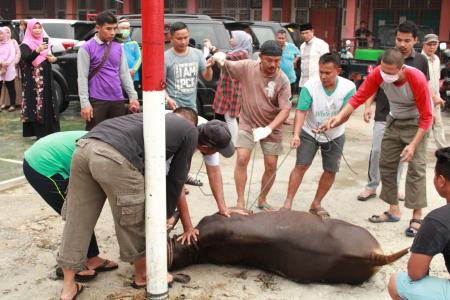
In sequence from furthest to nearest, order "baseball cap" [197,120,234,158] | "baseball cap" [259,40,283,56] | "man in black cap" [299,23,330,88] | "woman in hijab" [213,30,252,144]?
1. "man in black cap" [299,23,330,88]
2. "woman in hijab" [213,30,252,144]
3. "baseball cap" [259,40,283,56]
4. "baseball cap" [197,120,234,158]

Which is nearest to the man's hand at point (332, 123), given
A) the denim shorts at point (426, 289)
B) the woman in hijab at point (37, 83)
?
the denim shorts at point (426, 289)

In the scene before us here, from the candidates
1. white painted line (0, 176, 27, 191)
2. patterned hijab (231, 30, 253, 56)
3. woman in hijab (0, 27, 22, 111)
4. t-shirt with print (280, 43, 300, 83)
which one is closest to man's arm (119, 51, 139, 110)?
white painted line (0, 176, 27, 191)

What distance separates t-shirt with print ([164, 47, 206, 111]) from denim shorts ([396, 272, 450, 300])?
322cm

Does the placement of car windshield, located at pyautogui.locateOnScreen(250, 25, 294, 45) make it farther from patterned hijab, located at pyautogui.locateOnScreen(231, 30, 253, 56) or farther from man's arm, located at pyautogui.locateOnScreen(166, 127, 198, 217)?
man's arm, located at pyautogui.locateOnScreen(166, 127, 198, 217)

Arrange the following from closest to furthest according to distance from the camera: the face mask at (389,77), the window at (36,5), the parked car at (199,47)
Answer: the face mask at (389,77)
the parked car at (199,47)
the window at (36,5)

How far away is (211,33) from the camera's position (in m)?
8.88

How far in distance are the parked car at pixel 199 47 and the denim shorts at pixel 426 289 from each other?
591cm

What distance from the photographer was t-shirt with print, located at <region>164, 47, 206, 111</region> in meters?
5.33

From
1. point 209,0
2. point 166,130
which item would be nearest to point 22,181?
point 166,130

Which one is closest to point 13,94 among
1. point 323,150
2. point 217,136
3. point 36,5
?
point 323,150

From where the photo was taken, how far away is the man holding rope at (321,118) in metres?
4.57

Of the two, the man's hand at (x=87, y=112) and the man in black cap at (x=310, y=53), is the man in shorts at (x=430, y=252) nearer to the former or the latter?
the man's hand at (x=87, y=112)

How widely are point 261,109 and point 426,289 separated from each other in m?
2.48

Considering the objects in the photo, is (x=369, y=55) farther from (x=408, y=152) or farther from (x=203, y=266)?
(x=203, y=266)
